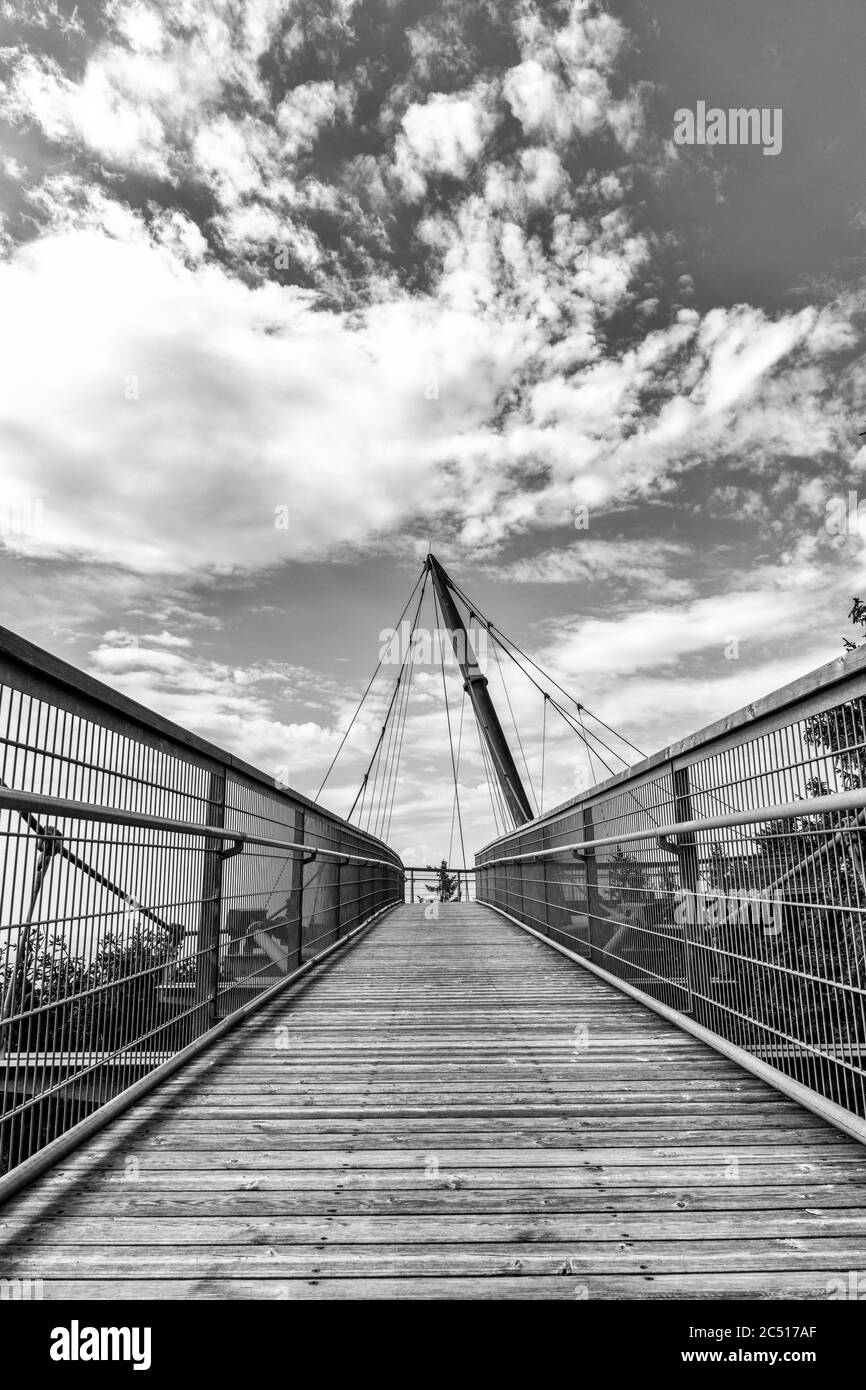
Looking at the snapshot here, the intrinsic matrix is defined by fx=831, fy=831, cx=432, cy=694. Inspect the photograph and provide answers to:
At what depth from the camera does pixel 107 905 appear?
298 cm

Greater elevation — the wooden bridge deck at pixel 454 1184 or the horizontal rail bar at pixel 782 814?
the horizontal rail bar at pixel 782 814

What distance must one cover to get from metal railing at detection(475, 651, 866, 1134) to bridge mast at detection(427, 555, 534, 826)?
2089cm

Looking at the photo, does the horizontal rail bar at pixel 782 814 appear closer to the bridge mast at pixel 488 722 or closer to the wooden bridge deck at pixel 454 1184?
the wooden bridge deck at pixel 454 1184

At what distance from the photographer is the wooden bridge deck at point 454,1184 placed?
72.6 inches

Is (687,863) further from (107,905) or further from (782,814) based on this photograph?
(107,905)

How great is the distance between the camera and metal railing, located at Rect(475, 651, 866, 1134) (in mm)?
2740

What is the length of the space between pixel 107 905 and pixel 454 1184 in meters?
1.52

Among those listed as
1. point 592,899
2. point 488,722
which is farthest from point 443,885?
point 592,899

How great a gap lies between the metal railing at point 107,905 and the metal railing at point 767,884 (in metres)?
2.22

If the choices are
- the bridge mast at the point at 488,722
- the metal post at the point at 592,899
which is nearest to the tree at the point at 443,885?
the bridge mast at the point at 488,722

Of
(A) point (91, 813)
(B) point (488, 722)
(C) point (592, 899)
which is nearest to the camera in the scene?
(A) point (91, 813)
